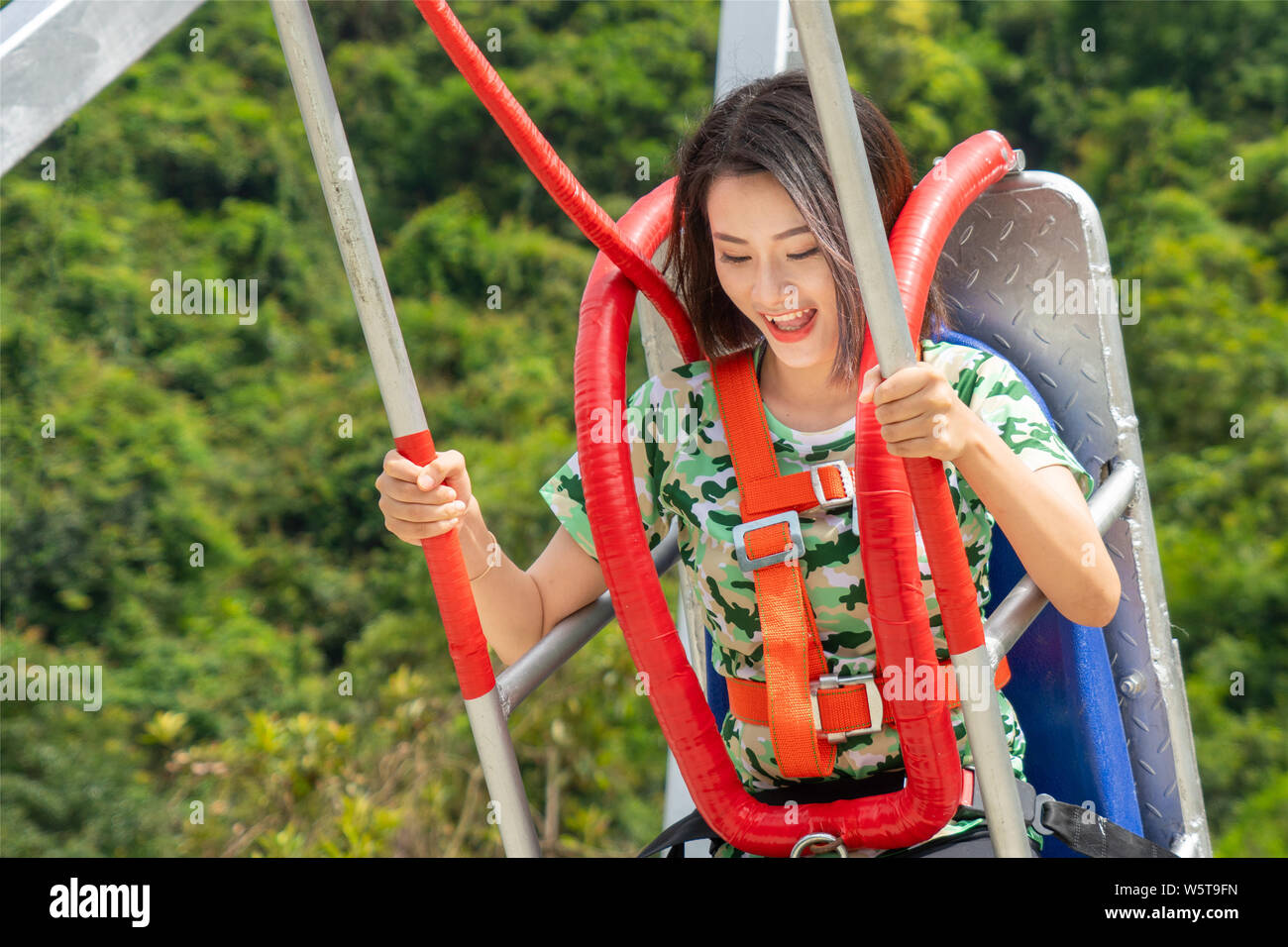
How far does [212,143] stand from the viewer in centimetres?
823

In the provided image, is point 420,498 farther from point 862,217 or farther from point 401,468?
point 862,217

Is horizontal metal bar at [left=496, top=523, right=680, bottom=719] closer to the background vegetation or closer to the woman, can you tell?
the woman


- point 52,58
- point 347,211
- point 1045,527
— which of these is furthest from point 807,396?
point 52,58

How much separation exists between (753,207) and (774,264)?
0.19ft

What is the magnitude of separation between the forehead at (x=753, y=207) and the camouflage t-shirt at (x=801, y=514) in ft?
0.67

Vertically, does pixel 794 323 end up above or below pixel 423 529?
above

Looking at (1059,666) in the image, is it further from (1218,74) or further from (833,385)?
(1218,74)

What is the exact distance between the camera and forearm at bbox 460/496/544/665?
4.13ft

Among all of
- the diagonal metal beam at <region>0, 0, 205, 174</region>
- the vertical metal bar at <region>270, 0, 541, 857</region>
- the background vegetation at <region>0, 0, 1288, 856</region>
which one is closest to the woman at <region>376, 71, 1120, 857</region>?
the vertical metal bar at <region>270, 0, 541, 857</region>

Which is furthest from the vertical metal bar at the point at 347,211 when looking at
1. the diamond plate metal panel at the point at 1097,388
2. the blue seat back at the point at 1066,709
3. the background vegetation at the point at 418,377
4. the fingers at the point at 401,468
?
the background vegetation at the point at 418,377

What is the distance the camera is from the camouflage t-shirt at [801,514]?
121cm

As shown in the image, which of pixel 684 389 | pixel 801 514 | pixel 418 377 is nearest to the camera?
pixel 801 514

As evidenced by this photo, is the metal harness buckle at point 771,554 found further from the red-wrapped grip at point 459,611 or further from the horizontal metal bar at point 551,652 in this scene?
the red-wrapped grip at point 459,611

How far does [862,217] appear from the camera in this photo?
825mm
